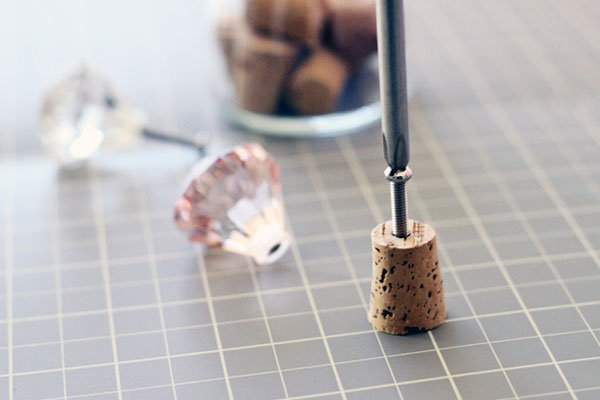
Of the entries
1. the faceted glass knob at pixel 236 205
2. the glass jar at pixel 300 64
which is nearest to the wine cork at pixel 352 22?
the glass jar at pixel 300 64

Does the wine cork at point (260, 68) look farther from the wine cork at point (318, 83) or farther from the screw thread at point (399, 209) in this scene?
the screw thread at point (399, 209)

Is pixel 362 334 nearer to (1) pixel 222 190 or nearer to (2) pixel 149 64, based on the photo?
(1) pixel 222 190

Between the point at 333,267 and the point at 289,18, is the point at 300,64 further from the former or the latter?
the point at 333,267

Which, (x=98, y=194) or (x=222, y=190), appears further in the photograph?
(x=98, y=194)

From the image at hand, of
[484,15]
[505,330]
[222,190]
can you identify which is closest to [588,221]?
[505,330]

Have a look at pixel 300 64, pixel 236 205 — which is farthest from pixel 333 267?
pixel 300 64

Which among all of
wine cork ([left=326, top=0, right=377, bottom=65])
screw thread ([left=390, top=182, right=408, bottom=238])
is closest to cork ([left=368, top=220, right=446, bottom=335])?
screw thread ([left=390, top=182, right=408, bottom=238])
